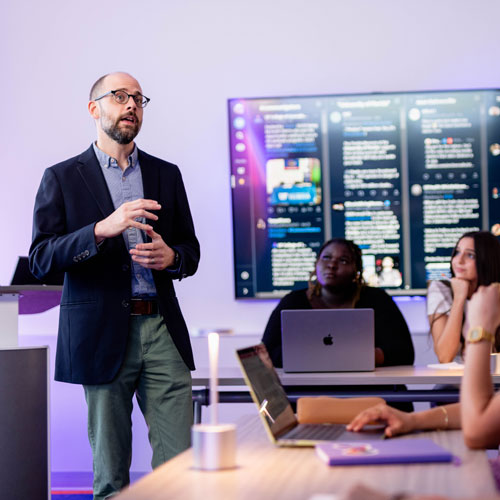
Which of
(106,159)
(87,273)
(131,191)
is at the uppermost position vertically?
(106,159)

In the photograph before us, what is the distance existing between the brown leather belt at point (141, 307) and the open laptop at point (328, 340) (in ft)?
2.17

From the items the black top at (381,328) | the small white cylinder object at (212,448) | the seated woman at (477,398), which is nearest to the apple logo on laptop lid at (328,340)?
the black top at (381,328)

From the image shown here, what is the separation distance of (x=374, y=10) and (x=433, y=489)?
3.96 m

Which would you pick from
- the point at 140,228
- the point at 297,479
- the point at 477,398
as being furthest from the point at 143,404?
the point at 297,479

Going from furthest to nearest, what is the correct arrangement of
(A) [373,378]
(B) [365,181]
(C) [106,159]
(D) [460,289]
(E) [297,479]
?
(B) [365,181] < (D) [460,289] < (A) [373,378] < (C) [106,159] < (E) [297,479]

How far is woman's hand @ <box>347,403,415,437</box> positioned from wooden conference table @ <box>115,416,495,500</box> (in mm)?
192

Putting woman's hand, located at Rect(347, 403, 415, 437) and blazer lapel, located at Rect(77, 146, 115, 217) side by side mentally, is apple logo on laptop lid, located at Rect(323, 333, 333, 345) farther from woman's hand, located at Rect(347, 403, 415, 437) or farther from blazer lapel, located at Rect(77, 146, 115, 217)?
woman's hand, located at Rect(347, 403, 415, 437)

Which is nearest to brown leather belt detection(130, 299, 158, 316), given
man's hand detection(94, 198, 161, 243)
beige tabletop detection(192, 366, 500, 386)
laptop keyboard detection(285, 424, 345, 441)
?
man's hand detection(94, 198, 161, 243)

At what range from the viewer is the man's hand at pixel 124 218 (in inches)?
93.7

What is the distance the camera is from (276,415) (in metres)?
1.61

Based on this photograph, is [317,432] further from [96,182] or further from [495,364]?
[495,364]

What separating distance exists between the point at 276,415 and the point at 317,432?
0.29ft

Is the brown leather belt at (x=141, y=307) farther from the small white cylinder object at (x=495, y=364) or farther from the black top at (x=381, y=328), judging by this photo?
the small white cylinder object at (x=495, y=364)

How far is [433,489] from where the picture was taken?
1.13m
